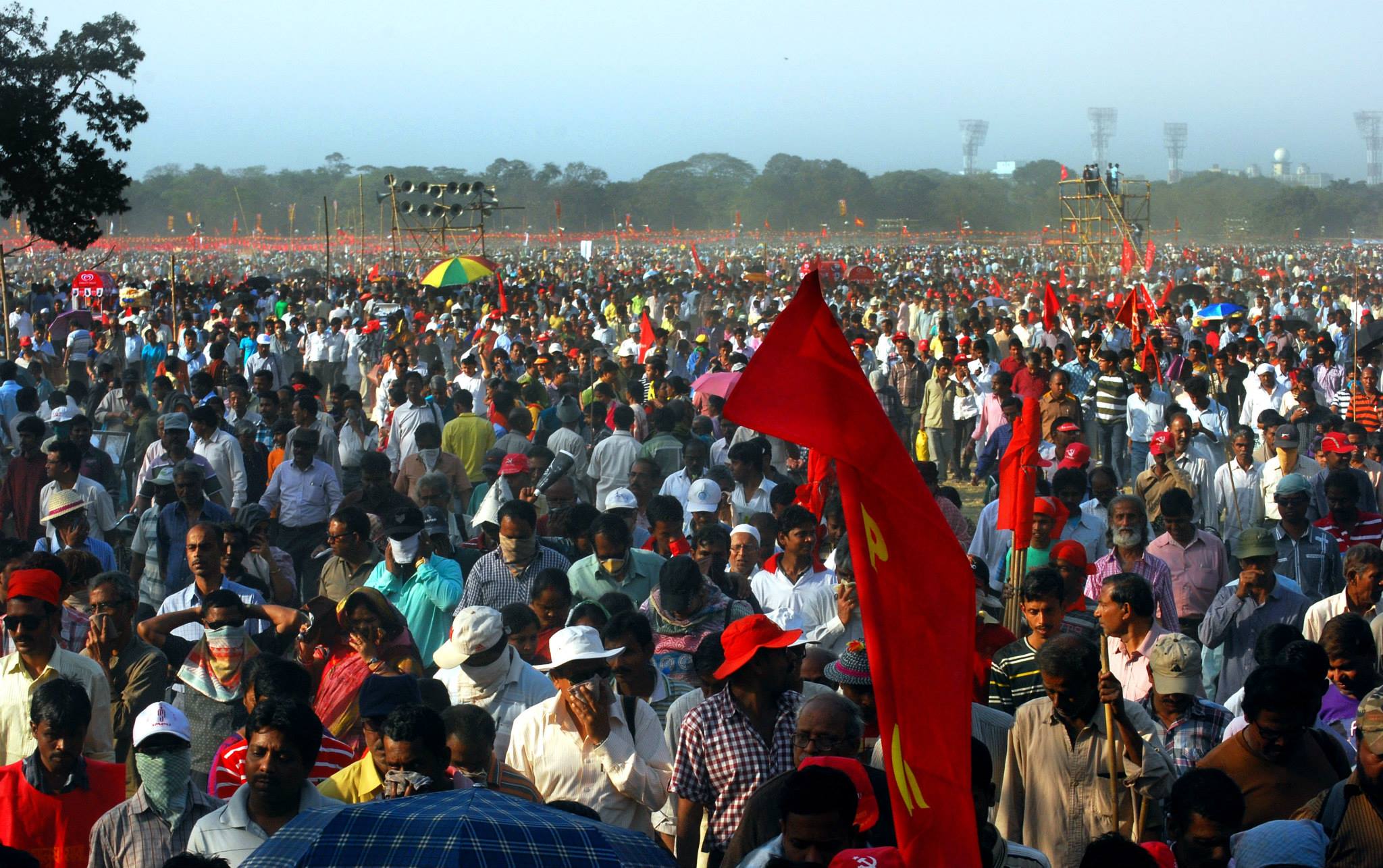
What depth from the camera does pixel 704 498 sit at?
26.6 feet

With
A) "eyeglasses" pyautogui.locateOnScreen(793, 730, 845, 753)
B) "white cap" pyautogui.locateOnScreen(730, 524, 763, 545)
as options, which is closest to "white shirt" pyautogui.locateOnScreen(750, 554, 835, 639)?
"white cap" pyautogui.locateOnScreen(730, 524, 763, 545)

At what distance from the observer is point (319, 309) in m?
25.9

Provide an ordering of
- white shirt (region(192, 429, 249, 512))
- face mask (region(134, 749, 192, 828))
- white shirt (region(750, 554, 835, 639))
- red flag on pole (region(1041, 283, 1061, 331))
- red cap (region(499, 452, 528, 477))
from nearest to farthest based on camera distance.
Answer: face mask (region(134, 749, 192, 828)), white shirt (region(750, 554, 835, 639)), red cap (region(499, 452, 528, 477)), white shirt (region(192, 429, 249, 512)), red flag on pole (region(1041, 283, 1061, 331))

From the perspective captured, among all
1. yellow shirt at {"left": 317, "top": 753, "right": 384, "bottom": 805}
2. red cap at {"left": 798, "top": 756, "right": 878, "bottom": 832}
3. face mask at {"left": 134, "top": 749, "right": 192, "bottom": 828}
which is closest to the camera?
red cap at {"left": 798, "top": 756, "right": 878, "bottom": 832}

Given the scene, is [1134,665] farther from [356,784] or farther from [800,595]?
[356,784]

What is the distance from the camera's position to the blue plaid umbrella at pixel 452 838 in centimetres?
289

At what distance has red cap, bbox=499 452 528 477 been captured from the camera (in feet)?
28.5

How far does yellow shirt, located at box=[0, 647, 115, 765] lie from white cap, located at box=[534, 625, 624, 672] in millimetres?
1560

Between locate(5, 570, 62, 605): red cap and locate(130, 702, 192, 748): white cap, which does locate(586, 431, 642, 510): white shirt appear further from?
locate(130, 702, 192, 748): white cap

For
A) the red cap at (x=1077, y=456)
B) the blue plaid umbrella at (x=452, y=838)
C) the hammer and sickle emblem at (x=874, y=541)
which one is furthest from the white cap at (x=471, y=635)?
the red cap at (x=1077, y=456)

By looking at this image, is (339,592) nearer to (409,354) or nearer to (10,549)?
(10,549)

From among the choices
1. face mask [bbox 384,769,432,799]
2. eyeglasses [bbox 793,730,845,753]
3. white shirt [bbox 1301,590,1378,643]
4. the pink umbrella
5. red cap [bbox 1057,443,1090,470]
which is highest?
the pink umbrella

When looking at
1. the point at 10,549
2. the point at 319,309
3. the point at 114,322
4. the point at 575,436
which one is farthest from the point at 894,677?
the point at 319,309

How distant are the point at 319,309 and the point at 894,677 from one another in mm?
23906
